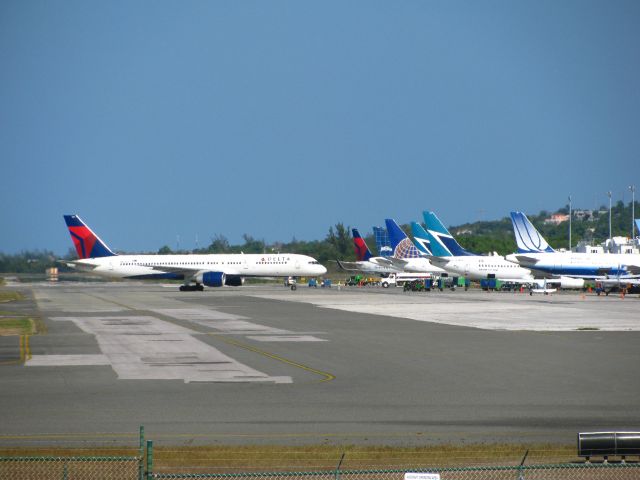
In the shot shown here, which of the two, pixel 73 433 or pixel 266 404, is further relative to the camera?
pixel 266 404

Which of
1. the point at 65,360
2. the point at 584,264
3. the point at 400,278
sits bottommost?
the point at 65,360

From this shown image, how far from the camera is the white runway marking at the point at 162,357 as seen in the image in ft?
→ 96.5

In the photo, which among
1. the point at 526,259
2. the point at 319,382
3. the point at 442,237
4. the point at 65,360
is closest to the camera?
the point at 319,382

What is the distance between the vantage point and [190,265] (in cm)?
11419

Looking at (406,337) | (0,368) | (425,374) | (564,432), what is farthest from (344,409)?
(406,337)

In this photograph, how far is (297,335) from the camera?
1789 inches

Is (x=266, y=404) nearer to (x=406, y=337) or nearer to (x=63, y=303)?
(x=406, y=337)

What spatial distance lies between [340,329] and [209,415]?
27.6 metres

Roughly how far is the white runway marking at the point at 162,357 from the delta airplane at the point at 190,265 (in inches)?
2453

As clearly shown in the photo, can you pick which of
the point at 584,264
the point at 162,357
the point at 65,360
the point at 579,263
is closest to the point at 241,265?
the point at 579,263

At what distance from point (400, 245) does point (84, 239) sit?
51050mm

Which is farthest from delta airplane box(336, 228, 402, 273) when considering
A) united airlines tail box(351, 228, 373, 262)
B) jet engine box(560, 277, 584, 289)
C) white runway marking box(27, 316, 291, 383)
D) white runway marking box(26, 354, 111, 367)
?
white runway marking box(26, 354, 111, 367)

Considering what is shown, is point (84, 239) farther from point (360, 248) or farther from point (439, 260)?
point (360, 248)

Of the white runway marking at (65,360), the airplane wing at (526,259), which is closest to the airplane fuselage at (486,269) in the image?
the airplane wing at (526,259)
